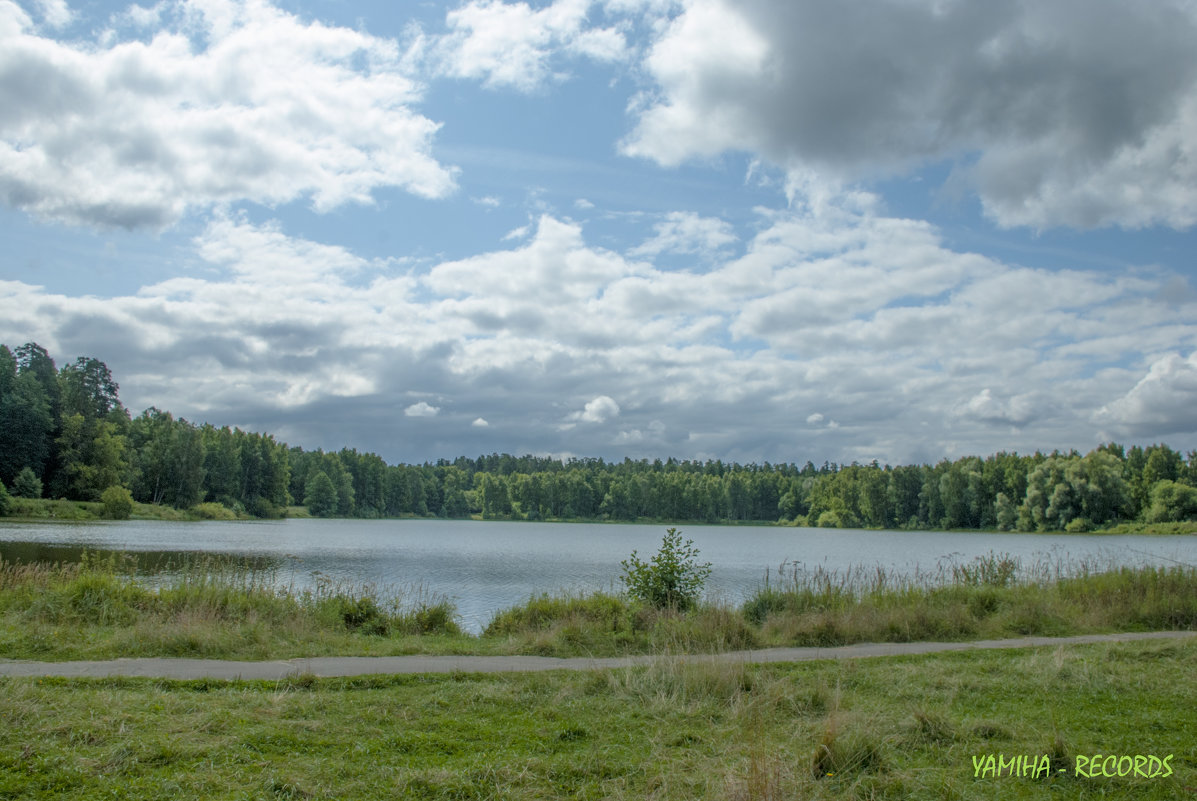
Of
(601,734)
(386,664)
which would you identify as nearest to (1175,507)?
(386,664)

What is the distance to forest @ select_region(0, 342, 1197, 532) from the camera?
73.4 m

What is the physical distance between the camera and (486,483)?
520ft

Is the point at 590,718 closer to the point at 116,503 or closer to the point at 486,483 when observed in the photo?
the point at 116,503

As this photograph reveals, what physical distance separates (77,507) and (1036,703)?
79428 mm

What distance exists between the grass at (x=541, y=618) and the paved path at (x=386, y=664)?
568 millimetres

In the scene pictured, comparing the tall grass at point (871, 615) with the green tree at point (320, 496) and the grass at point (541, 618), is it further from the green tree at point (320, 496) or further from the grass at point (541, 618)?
the green tree at point (320, 496)

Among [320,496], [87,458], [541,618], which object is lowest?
[320,496]

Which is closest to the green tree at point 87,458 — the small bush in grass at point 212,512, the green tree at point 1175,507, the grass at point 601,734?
the small bush in grass at point 212,512

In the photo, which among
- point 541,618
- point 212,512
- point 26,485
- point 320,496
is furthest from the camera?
point 320,496

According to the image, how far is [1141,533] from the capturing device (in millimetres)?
82812

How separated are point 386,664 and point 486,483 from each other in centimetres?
14939

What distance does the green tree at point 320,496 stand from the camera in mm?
127688

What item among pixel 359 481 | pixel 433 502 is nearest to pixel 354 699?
pixel 359 481

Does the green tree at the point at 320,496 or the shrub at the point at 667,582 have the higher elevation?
the shrub at the point at 667,582
